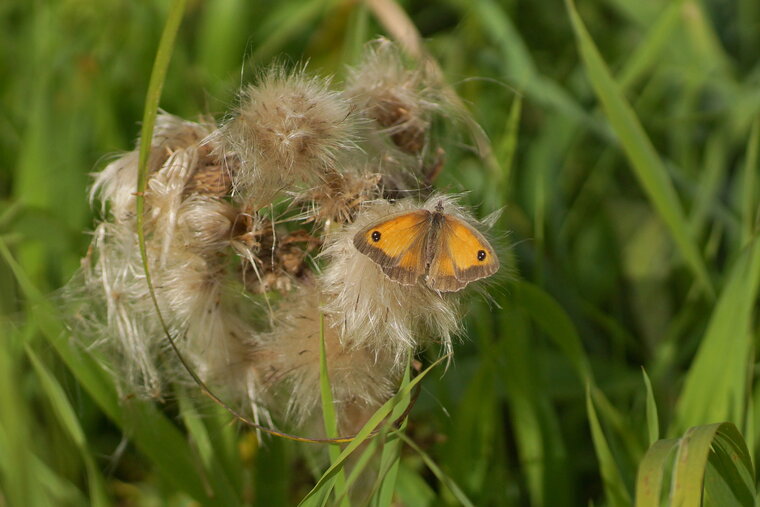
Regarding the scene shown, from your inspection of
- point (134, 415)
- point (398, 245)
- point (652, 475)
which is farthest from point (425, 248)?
point (134, 415)

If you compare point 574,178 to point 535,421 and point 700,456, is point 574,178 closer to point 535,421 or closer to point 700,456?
point 535,421

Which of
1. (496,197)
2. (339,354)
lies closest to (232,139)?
(339,354)

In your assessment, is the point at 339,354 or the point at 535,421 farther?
the point at 535,421

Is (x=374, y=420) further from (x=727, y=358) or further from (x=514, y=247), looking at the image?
(x=514, y=247)

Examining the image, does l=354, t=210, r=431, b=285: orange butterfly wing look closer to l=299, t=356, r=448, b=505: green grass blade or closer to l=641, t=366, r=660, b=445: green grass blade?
l=299, t=356, r=448, b=505: green grass blade

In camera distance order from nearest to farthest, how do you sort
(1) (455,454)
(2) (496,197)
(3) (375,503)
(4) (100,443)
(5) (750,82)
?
(3) (375,503)
(1) (455,454)
(2) (496,197)
(4) (100,443)
(5) (750,82)

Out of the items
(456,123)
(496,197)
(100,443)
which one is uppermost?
(456,123)

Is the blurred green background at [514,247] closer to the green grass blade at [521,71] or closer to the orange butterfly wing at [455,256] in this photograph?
the green grass blade at [521,71]
